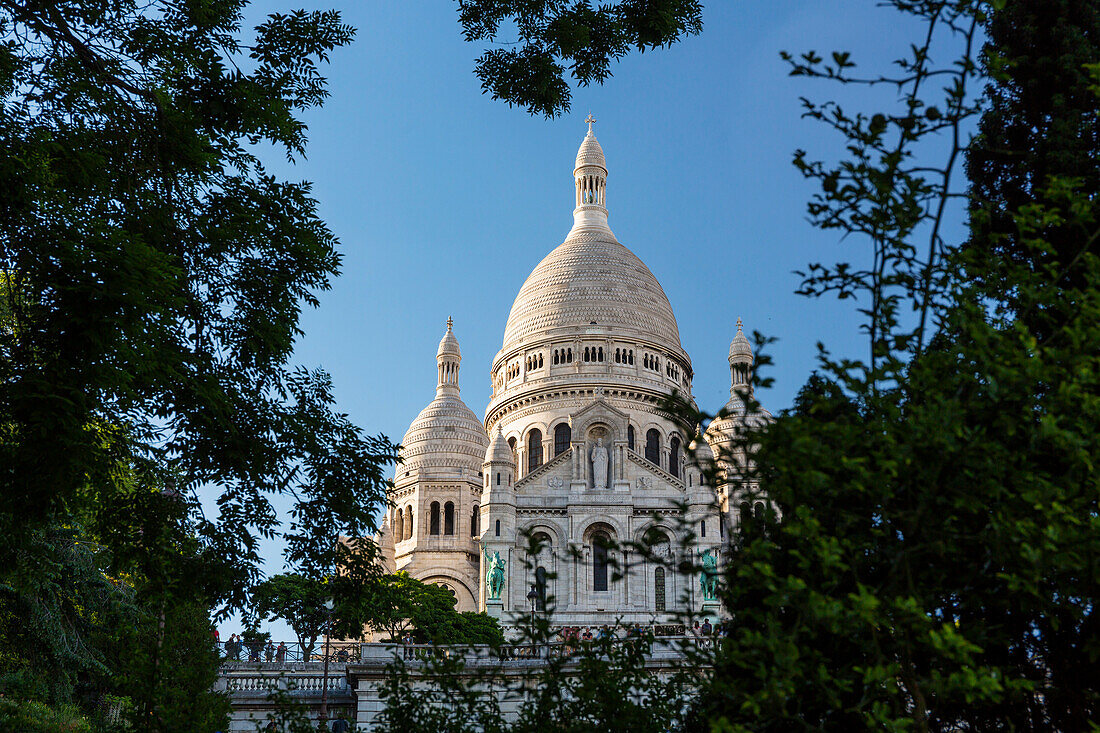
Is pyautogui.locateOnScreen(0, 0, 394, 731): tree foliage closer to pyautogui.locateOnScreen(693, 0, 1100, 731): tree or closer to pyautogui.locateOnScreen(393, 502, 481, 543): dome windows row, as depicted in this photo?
pyautogui.locateOnScreen(693, 0, 1100, 731): tree

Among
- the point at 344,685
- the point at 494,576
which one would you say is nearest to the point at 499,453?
the point at 494,576

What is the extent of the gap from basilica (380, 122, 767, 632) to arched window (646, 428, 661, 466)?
6 centimetres

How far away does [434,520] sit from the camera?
71.9 meters

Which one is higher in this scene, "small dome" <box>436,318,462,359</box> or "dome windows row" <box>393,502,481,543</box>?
"small dome" <box>436,318,462,359</box>

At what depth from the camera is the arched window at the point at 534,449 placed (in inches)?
2790

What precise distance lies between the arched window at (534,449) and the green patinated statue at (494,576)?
41.6 feet

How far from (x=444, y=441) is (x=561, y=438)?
26.3 ft

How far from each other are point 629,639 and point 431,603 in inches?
1697

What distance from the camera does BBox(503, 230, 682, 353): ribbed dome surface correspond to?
75.9 meters

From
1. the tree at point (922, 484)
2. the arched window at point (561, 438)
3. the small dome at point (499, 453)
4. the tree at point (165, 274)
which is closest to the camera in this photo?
the tree at point (922, 484)

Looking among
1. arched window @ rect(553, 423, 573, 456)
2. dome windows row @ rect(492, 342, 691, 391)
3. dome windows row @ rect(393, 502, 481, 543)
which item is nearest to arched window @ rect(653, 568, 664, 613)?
arched window @ rect(553, 423, 573, 456)

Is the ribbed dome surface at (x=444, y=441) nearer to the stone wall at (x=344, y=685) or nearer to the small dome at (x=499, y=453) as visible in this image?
the small dome at (x=499, y=453)

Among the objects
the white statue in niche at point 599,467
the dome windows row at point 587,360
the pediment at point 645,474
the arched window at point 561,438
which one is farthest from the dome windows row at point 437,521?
the pediment at point 645,474

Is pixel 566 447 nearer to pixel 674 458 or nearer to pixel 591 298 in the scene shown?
pixel 674 458
